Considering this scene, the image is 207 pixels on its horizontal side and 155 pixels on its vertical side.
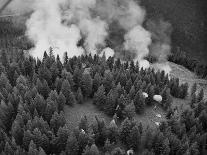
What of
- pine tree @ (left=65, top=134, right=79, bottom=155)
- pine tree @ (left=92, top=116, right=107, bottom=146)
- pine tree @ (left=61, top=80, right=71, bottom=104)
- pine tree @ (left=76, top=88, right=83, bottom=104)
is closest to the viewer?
pine tree @ (left=65, top=134, right=79, bottom=155)

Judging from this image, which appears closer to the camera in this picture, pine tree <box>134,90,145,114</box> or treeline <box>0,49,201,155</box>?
treeline <box>0,49,201,155</box>

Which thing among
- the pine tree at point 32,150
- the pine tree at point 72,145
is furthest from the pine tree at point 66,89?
the pine tree at point 32,150

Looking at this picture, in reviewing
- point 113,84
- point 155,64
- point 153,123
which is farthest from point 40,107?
point 155,64

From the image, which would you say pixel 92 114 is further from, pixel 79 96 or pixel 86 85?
pixel 86 85

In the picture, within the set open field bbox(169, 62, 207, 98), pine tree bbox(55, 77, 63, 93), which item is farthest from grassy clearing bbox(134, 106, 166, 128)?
open field bbox(169, 62, 207, 98)

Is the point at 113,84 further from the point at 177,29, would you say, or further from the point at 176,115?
the point at 177,29

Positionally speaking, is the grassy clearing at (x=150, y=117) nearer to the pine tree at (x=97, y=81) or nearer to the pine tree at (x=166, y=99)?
the pine tree at (x=166, y=99)

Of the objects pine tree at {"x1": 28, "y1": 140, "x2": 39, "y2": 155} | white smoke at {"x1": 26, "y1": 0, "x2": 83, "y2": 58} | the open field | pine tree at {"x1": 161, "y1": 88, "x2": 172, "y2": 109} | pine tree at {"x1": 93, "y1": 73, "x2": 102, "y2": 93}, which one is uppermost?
white smoke at {"x1": 26, "y1": 0, "x2": 83, "y2": 58}

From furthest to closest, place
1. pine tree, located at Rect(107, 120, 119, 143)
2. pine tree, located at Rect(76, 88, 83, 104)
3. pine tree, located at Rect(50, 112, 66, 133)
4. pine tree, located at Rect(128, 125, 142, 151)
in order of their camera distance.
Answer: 1. pine tree, located at Rect(76, 88, 83, 104)
2. pine tree, located at Rect(107, 120, 119, 143)
3. pine tree, located at Rect(50, 112, 66, 133)
4. pine tree, located at Rect(128, 125, 142, 151)

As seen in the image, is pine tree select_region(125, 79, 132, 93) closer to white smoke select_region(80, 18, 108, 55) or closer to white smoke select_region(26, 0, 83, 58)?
white smoke select_region(26, 0, 83, 58)
